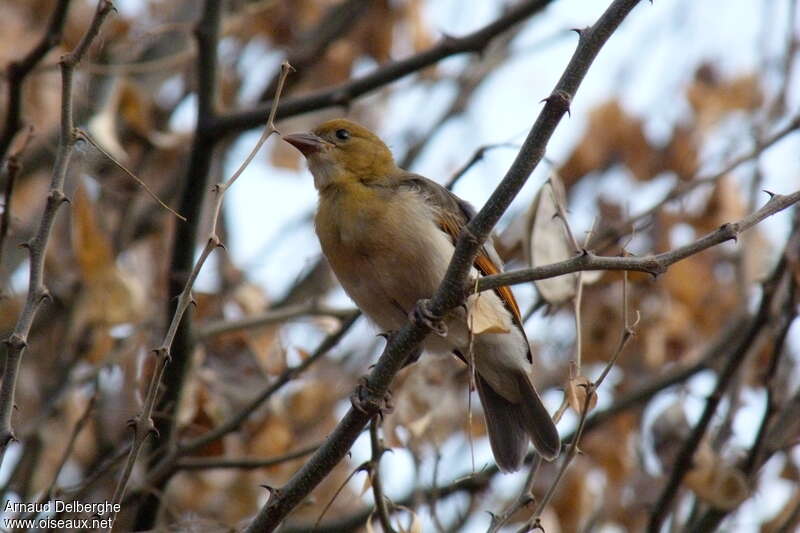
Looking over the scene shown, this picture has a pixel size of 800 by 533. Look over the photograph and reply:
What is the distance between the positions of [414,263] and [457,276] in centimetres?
121

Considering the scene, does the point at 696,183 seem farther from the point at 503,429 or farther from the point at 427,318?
the point at 427,318

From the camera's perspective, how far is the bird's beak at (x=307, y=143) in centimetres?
494

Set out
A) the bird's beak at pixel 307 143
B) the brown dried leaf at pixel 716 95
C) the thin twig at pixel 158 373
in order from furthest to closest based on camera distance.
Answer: the brown dried leaf at pixel 716 95 → the bird's beak at pixel 307 143 → the thin twig at pixel 158 373

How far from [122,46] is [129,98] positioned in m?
0.62

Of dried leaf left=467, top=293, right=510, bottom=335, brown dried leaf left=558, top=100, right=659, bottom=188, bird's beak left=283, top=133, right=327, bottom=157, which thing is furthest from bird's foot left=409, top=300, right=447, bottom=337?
brown dried leaf left=558, top=100, right=659, bottom=188

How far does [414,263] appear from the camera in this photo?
4.16 meters

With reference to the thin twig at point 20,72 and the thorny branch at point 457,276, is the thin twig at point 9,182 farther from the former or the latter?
the thorny branch at point 457,276

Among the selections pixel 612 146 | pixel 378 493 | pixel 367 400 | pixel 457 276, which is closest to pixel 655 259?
pixel 457 276

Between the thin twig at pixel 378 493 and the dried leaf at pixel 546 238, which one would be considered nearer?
the thin twig at pixel 378 493

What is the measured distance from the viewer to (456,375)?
5059 mm

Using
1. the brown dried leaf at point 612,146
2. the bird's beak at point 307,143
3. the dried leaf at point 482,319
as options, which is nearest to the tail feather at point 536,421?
the dried leaf at point 482,319

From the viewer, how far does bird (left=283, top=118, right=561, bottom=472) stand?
13.8ft

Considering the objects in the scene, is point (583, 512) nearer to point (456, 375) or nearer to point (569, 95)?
point (456, 375)

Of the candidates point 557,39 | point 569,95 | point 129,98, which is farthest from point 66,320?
point 569,95
